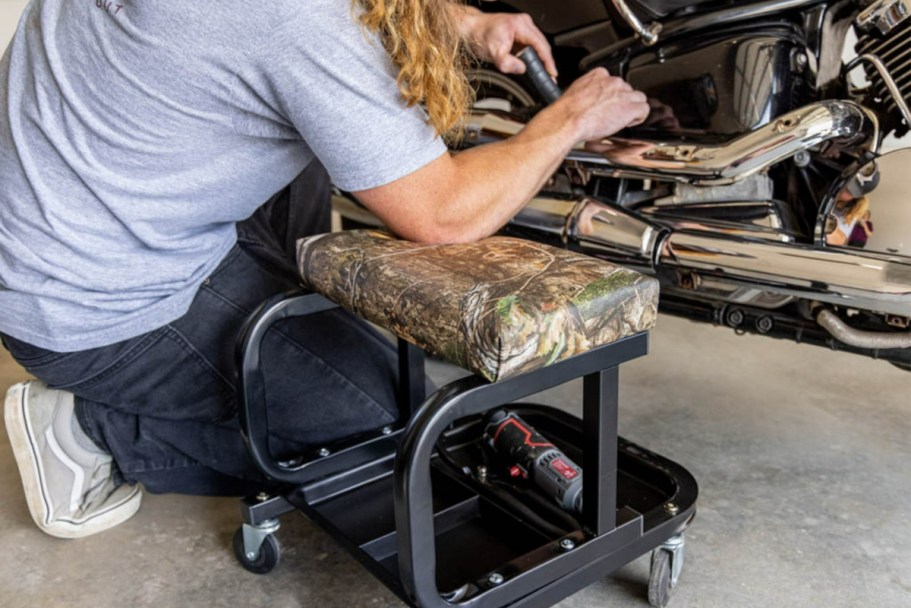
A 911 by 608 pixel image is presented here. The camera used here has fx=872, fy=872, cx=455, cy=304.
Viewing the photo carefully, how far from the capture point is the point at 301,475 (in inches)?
46.5

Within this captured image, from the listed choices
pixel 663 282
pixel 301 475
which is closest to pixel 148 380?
pixel 301 475

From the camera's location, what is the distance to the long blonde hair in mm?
919

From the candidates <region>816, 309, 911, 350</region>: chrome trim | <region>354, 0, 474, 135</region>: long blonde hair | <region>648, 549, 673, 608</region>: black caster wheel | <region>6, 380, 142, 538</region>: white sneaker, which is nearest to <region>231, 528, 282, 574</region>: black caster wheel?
<region>6, 380, 142, 538</region>: white sneaker

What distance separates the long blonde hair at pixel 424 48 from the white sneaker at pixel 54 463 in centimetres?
71

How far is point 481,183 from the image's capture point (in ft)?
3.36

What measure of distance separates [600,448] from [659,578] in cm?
26

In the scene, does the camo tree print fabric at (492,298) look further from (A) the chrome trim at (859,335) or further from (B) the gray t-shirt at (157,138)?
(A) the chrome trim at (859,335)

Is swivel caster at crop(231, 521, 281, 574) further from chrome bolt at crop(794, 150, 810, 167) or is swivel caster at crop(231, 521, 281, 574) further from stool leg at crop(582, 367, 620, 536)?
chrome bolt at crop(794, 150, 810, 167)

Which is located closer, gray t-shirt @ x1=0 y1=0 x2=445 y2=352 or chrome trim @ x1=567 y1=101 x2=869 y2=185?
gray t-shirt @ x1=0 y1=0 x2=445 y2=352

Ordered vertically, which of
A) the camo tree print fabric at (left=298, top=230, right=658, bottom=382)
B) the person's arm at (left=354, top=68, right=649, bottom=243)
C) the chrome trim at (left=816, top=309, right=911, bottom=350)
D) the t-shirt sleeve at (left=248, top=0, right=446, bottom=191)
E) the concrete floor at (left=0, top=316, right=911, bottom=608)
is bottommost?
the concrete floor at (left=0, top=316, right=911, bottom=608)

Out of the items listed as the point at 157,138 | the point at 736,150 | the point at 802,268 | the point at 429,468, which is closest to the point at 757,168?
the point at 736,150

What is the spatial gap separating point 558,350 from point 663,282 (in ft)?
1.92

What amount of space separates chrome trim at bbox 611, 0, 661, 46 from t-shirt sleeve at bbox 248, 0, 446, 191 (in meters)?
0.46

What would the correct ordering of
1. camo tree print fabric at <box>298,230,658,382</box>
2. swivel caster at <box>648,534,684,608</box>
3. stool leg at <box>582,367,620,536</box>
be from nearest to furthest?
camo tree print fabric at <box>298,230,658,382</box> → stool leg at <box>582,367,620,536</box> → swivel caster at <box>648,534,684,608</box>
